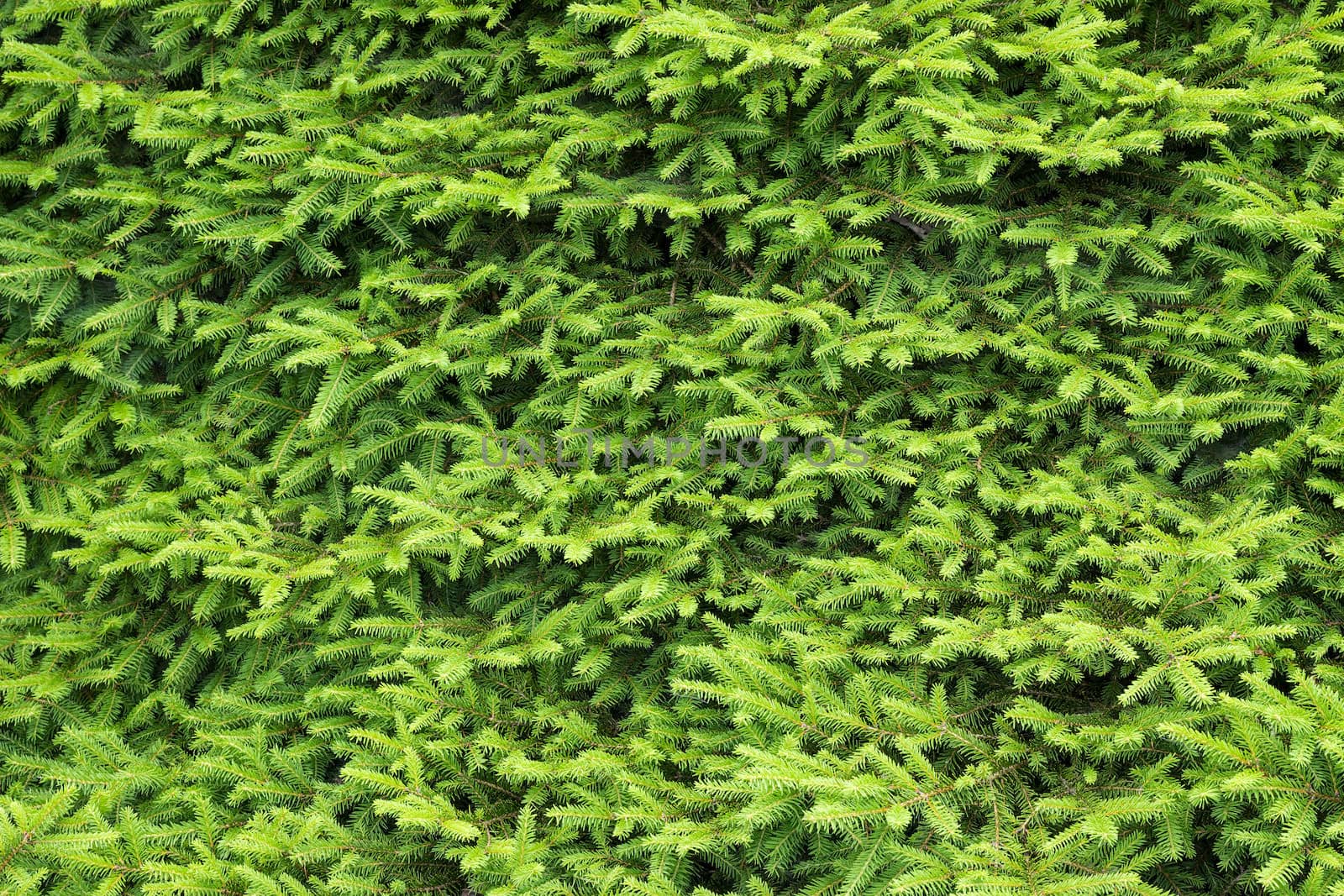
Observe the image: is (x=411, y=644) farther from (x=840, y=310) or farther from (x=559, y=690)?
(x=840, y=310)

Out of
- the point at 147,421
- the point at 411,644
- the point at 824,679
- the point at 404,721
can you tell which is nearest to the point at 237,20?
the point at 147,421

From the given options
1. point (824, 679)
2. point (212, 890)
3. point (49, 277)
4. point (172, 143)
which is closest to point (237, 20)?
point (172, 143)

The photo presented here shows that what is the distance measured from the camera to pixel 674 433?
2.69 m

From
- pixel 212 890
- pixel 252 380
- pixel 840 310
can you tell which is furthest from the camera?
pixel 252 380

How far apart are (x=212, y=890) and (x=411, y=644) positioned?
2.66ft

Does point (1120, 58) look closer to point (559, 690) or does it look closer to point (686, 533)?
point (686, 533)

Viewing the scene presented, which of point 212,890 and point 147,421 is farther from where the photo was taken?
point 147,421

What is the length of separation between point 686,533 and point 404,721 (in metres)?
1.05

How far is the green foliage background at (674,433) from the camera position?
209 cm

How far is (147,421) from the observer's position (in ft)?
9.97

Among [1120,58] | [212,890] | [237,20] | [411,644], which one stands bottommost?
[212,890]

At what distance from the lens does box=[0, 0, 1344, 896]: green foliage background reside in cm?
209

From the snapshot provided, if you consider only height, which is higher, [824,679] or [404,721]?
[824,679]

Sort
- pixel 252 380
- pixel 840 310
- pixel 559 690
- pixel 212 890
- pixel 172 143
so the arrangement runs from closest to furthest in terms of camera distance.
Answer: pixel 212 890 < pixel 840 310 < pixel 559 690 < pixel 172 143 < pixel 252 380
